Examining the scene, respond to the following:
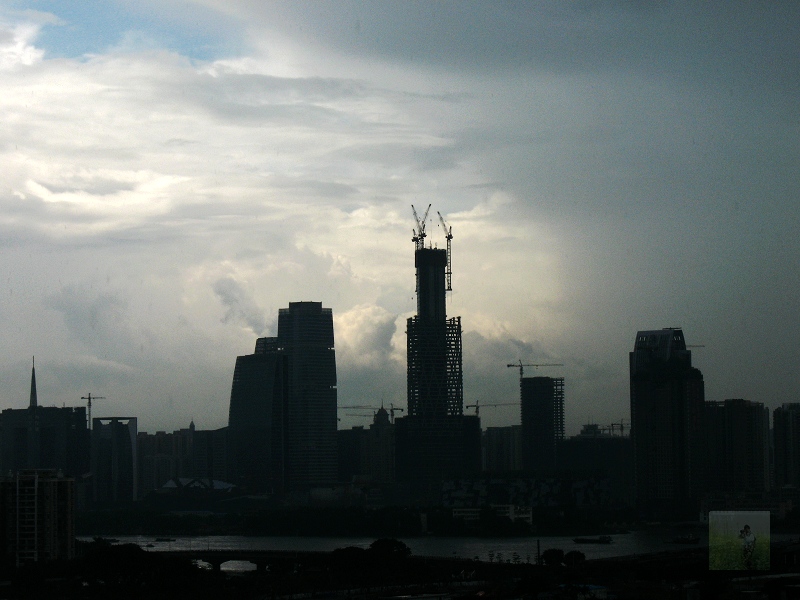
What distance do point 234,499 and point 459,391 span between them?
1932 cm

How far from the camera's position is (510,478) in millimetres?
92500

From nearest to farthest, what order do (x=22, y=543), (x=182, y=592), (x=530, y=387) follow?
(x=182, y=592) → (x=22, y=543) → (x=530, y=387)

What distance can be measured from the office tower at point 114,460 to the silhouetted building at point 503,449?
97.1 feet

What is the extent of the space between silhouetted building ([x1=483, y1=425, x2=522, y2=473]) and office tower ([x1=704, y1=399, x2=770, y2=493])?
86.9 ft

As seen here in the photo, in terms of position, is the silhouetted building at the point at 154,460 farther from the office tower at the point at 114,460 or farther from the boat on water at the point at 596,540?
the boat on water at the point at 596,540

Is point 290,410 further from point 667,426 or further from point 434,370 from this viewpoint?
point 667,426

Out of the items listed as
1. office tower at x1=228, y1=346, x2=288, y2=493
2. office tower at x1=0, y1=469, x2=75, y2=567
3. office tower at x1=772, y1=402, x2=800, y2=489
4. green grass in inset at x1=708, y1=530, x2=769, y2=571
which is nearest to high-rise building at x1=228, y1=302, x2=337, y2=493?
office tower at x1=228, y1=346, x2=288, y2=493

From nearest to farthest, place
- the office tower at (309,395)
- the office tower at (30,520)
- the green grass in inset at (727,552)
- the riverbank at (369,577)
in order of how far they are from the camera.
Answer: the green grass in inset at (727,552) < the riverbank at (369,577) < the office tower at (30,520) < the office tower at (309,395)

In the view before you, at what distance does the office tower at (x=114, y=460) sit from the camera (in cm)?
10912


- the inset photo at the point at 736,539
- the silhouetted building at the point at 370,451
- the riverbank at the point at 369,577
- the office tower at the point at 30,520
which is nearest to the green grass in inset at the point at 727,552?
the inset photo at the point at 736,539

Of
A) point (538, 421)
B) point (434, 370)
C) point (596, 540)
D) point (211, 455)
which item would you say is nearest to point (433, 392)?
point (434, 370)

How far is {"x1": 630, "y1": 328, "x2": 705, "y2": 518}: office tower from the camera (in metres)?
89.5

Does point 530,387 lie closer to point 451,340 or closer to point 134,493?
point 451,340

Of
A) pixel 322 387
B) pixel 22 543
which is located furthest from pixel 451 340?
pixel 22 543
